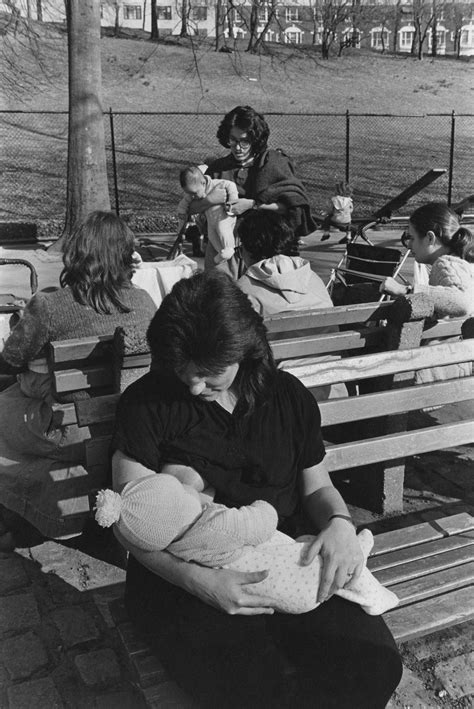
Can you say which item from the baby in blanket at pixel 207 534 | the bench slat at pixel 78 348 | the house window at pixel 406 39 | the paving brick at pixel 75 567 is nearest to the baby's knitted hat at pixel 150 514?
the baby in blanket at pixel 207 534

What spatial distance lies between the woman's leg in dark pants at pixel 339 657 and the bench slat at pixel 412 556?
49cm

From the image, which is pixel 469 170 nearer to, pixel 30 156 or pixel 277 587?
pixel 30 156

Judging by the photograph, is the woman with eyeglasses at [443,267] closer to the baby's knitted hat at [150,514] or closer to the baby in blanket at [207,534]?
the baby in blanket at [207,534]

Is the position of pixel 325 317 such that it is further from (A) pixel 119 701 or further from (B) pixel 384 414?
(A) pixel 119 701

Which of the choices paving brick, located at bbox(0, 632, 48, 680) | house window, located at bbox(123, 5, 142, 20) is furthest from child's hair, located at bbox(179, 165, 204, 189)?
house window, located at bbox(123, 5, 142, 20)

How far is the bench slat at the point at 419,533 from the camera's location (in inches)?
114

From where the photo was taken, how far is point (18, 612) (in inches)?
122

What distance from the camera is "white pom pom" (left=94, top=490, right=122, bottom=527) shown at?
6.76 feet

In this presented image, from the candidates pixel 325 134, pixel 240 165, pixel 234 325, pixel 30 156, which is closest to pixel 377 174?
pixel 325 134

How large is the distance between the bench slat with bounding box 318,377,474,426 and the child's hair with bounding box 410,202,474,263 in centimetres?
104

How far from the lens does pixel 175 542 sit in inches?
83.3

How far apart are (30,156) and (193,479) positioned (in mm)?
21690

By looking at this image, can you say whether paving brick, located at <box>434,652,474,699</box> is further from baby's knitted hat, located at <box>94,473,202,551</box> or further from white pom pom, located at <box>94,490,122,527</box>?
white pom pom, located at <box>94,490,122,527</box>

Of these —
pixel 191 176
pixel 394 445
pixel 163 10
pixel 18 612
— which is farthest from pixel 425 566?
pixel 163 10
